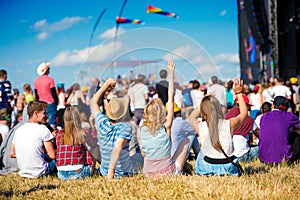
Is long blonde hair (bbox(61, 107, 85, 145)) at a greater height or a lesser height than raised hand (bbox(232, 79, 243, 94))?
lesser

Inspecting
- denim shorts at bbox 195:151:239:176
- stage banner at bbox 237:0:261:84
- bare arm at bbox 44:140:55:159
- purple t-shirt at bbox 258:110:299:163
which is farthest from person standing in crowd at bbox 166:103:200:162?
stage banner at bbox 237:0:261:84

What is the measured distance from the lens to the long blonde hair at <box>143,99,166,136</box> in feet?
17.1

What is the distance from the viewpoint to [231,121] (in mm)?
5008

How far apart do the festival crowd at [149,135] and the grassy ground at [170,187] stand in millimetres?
252

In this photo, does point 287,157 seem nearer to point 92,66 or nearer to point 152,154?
point 152,154

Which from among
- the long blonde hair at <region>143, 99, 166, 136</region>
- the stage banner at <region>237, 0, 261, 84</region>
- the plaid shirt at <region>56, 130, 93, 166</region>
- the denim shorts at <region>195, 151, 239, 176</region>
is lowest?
the denim shorts at <region>195, 151, 239, 176</region>

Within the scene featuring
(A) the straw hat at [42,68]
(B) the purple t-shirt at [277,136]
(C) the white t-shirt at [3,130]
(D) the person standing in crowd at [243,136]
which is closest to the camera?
(D) the person standing in crowd at [243,136]

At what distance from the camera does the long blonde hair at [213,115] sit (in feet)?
16.2

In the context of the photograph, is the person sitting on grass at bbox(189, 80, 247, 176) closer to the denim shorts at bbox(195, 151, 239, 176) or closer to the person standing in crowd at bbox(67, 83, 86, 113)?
the denim shorts at bbox(195, 151, 239, 176)

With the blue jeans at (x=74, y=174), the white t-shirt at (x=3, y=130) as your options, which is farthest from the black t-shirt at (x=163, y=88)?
the white t-shirt at (x=3, y=130)

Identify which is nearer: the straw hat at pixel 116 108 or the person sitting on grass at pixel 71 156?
the straw hat at pixel 116 108

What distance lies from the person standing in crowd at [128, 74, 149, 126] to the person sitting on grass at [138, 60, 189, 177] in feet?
1.49

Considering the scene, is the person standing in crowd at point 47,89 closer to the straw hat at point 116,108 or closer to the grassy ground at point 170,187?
the grassy ground at point 170,187

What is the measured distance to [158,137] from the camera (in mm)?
5355
